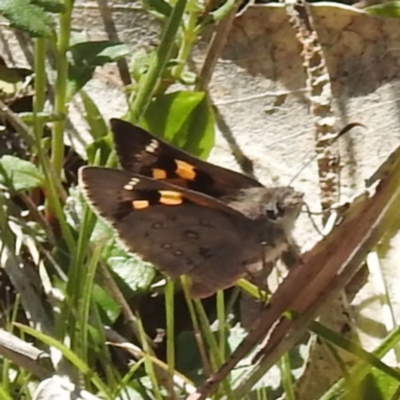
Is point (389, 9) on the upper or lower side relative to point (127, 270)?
upper

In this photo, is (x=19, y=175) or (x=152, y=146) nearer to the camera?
(x=152, y=146)

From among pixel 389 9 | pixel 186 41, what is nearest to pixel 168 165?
pixel 186 41

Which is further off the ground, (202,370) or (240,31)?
(240,31)

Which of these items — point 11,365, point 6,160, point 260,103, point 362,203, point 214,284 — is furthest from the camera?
point 260,103

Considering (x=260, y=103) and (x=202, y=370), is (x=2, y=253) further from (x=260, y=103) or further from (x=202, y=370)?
(x=260, y=103)

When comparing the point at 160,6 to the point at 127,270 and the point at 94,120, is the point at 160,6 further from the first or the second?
the point at 127,270

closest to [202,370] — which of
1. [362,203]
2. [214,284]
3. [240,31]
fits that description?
[214,284]

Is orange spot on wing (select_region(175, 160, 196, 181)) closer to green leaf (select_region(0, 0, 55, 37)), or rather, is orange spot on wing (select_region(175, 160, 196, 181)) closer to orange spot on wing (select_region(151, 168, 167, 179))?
orange spot on wing (select_region(151, 168, 167, 179))
